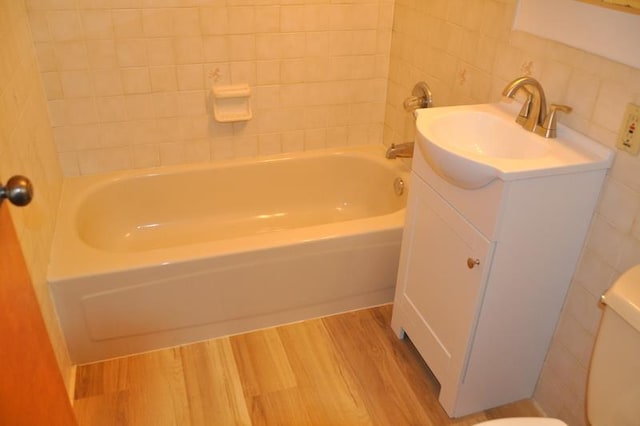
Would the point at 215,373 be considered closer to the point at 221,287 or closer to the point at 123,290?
the point at 221,287

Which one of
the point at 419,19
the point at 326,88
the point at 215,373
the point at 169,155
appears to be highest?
the point at 419,19

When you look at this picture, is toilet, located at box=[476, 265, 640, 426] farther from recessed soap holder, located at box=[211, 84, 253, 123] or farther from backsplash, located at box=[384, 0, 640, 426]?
recessed soap holder, located at box=[211, 84, 253, 123]

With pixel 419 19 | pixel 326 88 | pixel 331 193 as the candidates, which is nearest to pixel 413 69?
pixel 419 19

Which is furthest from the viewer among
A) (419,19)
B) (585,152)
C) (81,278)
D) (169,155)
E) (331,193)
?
(331,193)

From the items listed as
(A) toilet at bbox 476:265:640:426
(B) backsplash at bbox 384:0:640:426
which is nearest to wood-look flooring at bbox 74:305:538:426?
(B) backsplash at bbox 384:0:640:426

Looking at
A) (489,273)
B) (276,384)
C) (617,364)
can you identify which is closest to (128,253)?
(276,384)

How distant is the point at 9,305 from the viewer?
0.90 meters

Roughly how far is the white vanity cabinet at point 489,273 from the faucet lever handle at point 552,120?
0.62 feet

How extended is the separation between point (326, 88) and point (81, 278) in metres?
1.48

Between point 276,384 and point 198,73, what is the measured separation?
1421mm

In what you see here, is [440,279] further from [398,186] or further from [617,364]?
[398,186]

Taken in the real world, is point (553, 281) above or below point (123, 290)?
above

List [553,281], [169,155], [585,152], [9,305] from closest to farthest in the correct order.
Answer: [9,305]
[585,152]
[553,281]
[169,155]

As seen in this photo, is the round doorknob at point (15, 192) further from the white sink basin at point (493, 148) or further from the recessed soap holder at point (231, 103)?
the recessed soap holder at point (231, 103)
